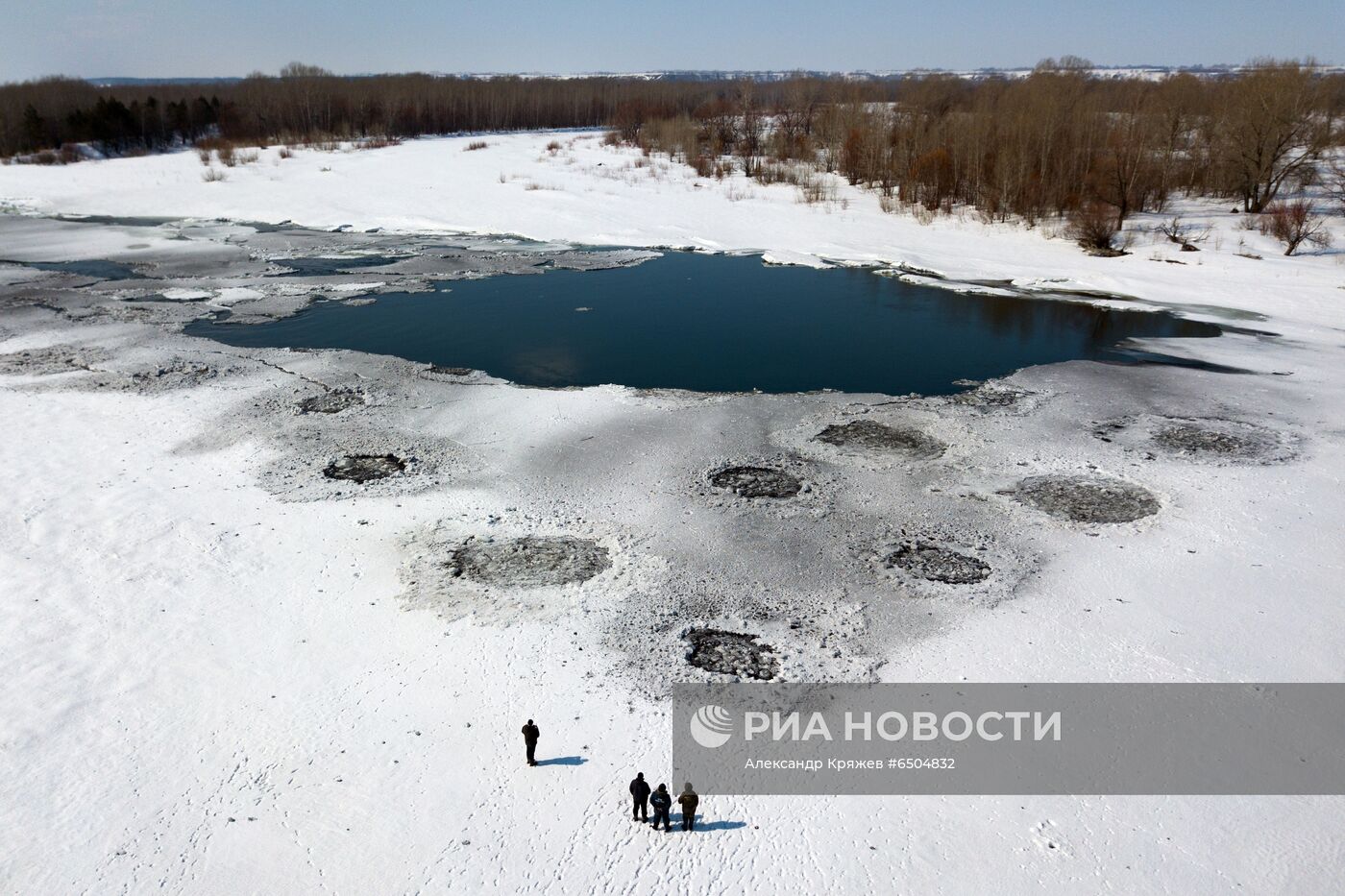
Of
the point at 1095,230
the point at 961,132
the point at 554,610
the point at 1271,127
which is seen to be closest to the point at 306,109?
the point at 961,132

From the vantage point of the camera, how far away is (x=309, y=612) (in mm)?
10305

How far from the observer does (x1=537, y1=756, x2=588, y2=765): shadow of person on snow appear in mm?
8039

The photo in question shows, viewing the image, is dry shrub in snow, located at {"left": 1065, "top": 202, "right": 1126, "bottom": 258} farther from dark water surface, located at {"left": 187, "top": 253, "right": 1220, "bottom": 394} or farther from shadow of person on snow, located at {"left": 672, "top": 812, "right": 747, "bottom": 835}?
shadow of person on snow, located at {"left": 672, "top": 812, "right": 747, "bottom": 835}

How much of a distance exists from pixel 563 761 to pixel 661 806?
1240mm

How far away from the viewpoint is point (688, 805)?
7297 mm

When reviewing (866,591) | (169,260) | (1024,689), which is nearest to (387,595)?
(866,591)

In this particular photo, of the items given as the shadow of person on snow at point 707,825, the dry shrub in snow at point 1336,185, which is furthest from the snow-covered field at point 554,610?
the dry shrub in snow at point 1336,185

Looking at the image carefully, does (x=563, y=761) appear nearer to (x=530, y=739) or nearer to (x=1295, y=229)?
(x=530, y=739)

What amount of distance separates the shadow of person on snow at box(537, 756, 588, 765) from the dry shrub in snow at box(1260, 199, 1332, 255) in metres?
30.8

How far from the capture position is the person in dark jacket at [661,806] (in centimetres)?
728

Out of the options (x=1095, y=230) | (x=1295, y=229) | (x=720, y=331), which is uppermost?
(x=1295, y=229)

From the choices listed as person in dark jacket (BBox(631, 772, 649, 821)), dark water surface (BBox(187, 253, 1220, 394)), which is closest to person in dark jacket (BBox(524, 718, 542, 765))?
person in dark jacket (BBox(631, 772, 649, 821))

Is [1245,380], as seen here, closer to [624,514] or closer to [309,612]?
[624,514]

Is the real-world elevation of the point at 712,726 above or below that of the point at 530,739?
below
